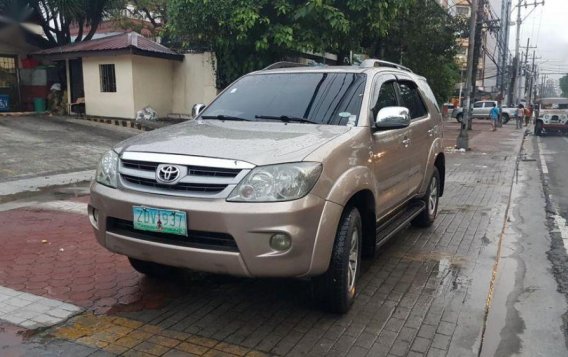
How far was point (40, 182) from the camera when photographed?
9039 millimetres

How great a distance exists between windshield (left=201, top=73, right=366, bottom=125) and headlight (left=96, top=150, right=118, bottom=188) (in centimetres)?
115

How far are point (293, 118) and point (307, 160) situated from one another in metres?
1.03

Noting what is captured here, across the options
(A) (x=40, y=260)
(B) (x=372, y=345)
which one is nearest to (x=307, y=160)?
(B) (x=372, y=345)

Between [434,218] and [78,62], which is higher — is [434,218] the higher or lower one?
the lower one

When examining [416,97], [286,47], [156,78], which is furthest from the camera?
[156,78]

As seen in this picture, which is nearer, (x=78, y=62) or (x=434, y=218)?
(x=434, y=218)

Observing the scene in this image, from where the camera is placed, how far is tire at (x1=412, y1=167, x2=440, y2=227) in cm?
634

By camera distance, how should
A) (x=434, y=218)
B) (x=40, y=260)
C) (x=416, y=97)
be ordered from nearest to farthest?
(x=40, y=260) → (x=416, y=97) → (x=434, y=218)

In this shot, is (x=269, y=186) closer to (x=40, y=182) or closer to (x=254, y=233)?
(x=254, y=233)

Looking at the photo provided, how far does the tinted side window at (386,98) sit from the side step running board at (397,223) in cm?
104

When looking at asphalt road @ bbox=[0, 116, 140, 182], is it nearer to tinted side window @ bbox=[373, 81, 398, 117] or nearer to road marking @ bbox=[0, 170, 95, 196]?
road marking @ bbox=[0, 170, 95, 196]

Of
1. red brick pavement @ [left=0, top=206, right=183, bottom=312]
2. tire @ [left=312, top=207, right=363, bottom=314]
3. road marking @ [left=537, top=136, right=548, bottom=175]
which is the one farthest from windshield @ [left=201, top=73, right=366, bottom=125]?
road marking @ [left=537, top=136, right=548, bottom=175]

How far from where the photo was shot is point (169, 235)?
3377 millimetres

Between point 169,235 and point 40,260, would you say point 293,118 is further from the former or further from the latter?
point 40,260
